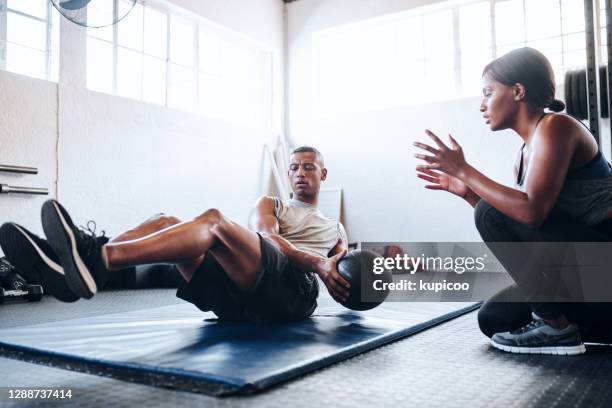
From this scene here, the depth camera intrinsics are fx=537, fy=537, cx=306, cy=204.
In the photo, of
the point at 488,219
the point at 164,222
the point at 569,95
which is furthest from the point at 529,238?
the point at 569,95

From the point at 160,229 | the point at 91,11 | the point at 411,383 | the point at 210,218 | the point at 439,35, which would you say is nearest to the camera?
the point at 411,383

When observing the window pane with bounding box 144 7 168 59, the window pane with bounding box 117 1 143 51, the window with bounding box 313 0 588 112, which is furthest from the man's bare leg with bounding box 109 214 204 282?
the window with bounding box 313 0 588 112

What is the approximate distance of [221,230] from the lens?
2.02 meters

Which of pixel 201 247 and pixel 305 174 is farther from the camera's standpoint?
pixel 305 174

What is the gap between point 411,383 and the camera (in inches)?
60.9

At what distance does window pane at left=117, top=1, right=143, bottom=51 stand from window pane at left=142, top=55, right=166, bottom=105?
0.62 feet

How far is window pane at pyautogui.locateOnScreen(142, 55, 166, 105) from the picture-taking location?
549 centimetres

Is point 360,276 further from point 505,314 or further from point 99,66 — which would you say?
point 99,66

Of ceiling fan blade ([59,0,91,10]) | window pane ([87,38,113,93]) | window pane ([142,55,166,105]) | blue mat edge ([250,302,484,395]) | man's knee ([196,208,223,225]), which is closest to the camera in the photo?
blue mat edge ([250,302,484,395])

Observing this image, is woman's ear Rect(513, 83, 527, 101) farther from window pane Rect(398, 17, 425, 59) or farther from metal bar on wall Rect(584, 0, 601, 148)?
window pane Rect(398, 17, 425, 59)

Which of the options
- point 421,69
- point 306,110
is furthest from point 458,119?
point 306,110

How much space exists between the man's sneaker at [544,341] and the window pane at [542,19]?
15.6ft

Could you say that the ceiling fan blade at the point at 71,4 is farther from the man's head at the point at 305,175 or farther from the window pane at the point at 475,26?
the window pane at the point at 475,26

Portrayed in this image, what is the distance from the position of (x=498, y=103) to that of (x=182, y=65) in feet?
15.2
